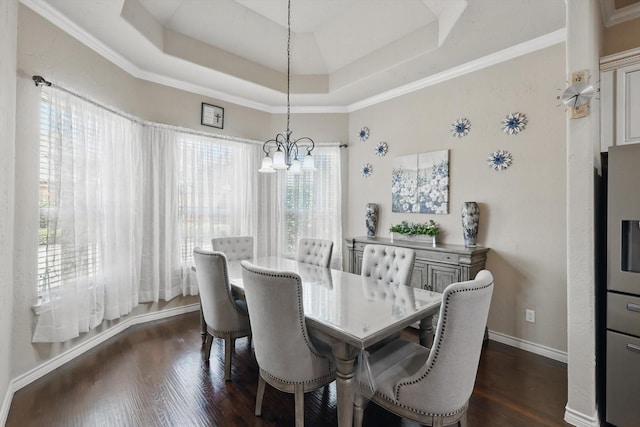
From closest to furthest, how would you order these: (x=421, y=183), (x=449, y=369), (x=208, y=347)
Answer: (x=449, y=369) → (x=208, y=347) → (x=421, y=183)

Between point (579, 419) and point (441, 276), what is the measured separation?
1.41 m

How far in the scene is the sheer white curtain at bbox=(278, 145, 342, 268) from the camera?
4.58 m

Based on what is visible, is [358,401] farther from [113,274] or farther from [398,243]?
[113,274]

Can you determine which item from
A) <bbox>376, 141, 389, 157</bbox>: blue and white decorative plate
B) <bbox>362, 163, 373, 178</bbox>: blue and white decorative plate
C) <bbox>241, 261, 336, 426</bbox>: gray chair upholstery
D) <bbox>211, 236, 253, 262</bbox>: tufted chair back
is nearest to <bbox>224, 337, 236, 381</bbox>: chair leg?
<bbox>241, 261, 336, 426</bbox>: gray chair upholstery

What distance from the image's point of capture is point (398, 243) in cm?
351

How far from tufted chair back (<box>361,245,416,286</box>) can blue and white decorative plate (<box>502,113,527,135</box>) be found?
1652 mm

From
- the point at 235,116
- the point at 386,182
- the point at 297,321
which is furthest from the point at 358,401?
the point at 235,116

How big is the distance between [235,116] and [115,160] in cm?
175

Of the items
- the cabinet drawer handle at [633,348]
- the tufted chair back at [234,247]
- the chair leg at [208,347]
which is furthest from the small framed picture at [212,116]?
the cabinet drawer handle at [633,348]

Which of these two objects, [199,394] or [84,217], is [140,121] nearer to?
[84,217]

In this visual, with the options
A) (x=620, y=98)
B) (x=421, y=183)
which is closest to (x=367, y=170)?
(x=421, y=183)

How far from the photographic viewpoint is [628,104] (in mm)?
2055

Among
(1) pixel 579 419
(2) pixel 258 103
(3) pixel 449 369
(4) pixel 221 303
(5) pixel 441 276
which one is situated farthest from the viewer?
(2) pixel 258 103

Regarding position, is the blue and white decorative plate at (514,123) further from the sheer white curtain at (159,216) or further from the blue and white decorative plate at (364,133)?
the sheer white curtain at (159,216)
